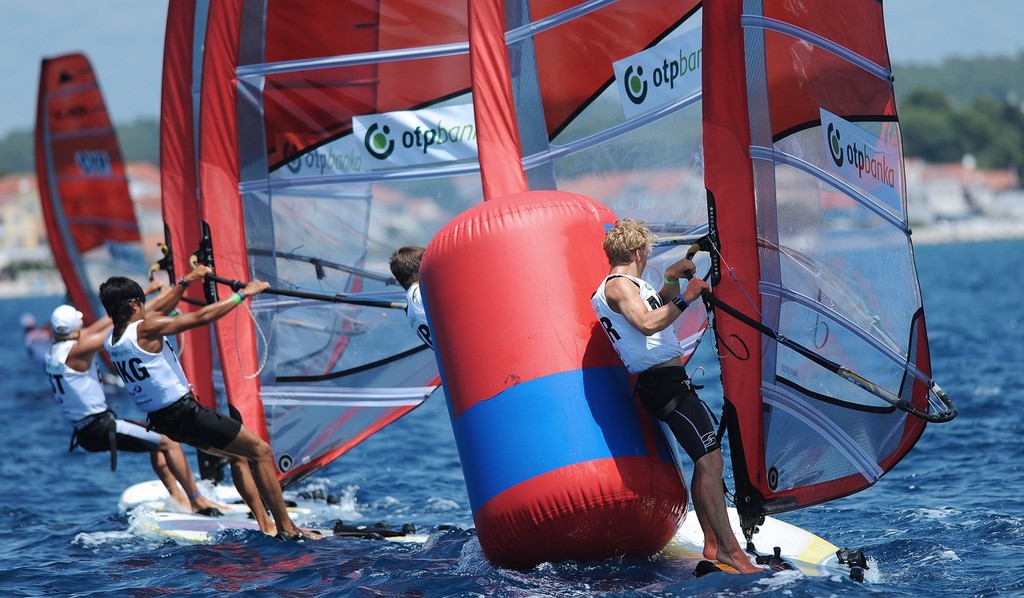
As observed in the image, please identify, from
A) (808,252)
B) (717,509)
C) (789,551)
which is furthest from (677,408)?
(808,252)

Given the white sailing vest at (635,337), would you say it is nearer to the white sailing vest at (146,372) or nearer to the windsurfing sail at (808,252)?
the windsurfing sail at (808,252)

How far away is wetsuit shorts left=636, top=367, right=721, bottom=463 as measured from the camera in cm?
584

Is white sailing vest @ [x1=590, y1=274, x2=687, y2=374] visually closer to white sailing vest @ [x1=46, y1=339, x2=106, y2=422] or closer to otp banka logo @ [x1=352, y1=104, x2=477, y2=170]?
otp banka logo @ [x1=352, y1=104, x2=477, y2=170]

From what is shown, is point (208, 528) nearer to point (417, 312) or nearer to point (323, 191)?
point (417, 312)

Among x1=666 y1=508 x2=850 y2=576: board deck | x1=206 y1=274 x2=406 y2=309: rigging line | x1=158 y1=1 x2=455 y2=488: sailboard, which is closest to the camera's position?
x1=666 y1=508 x2=850 y2=576: board deck

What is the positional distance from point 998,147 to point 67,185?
135 meters

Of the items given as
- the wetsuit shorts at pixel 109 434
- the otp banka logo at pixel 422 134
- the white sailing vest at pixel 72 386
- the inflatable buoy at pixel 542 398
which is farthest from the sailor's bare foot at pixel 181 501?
the inflatable buoy at pixel 542 398

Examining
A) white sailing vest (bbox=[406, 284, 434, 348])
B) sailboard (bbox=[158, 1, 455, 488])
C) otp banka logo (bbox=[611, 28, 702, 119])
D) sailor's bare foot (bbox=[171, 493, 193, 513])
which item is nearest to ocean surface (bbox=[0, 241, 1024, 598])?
sailor's bare foot (bbox=[171, 493, 193, 513])

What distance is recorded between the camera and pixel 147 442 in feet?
29.5

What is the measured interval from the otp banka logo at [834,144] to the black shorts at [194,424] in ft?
12.2

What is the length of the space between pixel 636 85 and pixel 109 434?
4.30 meters

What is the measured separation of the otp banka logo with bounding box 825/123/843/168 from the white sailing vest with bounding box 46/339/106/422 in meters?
5.16

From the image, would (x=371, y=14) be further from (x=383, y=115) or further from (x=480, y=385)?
(x=480, y=385)

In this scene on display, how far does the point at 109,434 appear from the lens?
893 centimetres
